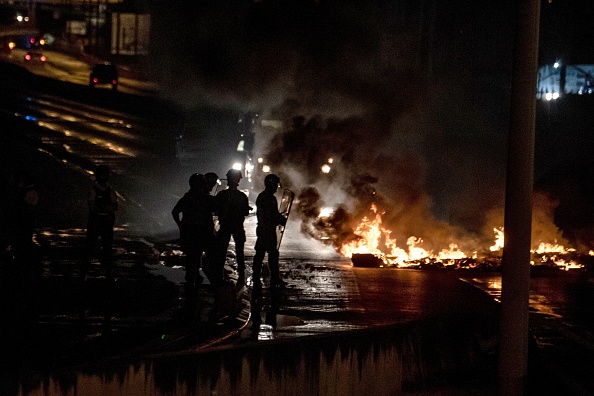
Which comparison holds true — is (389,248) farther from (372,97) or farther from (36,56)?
(36,56)

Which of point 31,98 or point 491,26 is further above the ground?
point 491,26

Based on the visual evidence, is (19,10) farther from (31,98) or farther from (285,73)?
(285,73)

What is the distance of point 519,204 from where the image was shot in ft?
22.1

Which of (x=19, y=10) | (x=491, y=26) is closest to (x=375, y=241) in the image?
(x=491, y=26)

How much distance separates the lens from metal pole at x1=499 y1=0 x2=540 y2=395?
262 inches

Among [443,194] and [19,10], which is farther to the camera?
[19,10]

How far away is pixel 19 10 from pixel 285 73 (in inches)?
2147

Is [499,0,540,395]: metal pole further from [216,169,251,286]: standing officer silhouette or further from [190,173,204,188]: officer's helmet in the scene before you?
[216,169,251,286]: standing officer silhouette

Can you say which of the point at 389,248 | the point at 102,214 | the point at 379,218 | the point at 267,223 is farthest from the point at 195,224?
the point at 379,218

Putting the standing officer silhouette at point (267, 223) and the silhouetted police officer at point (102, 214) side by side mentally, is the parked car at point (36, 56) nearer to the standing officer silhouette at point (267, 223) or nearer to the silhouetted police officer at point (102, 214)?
the silhouetted police officer at point (102, 214)

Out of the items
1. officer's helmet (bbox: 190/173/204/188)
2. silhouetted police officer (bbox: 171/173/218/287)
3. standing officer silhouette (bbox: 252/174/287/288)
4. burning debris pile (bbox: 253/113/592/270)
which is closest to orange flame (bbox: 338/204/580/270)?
burning debris pile (bbox: 253/113/592/270)

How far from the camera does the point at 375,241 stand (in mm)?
19375

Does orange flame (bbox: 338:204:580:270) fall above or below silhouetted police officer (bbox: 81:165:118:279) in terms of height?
below

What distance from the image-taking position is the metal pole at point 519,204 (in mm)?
6645
